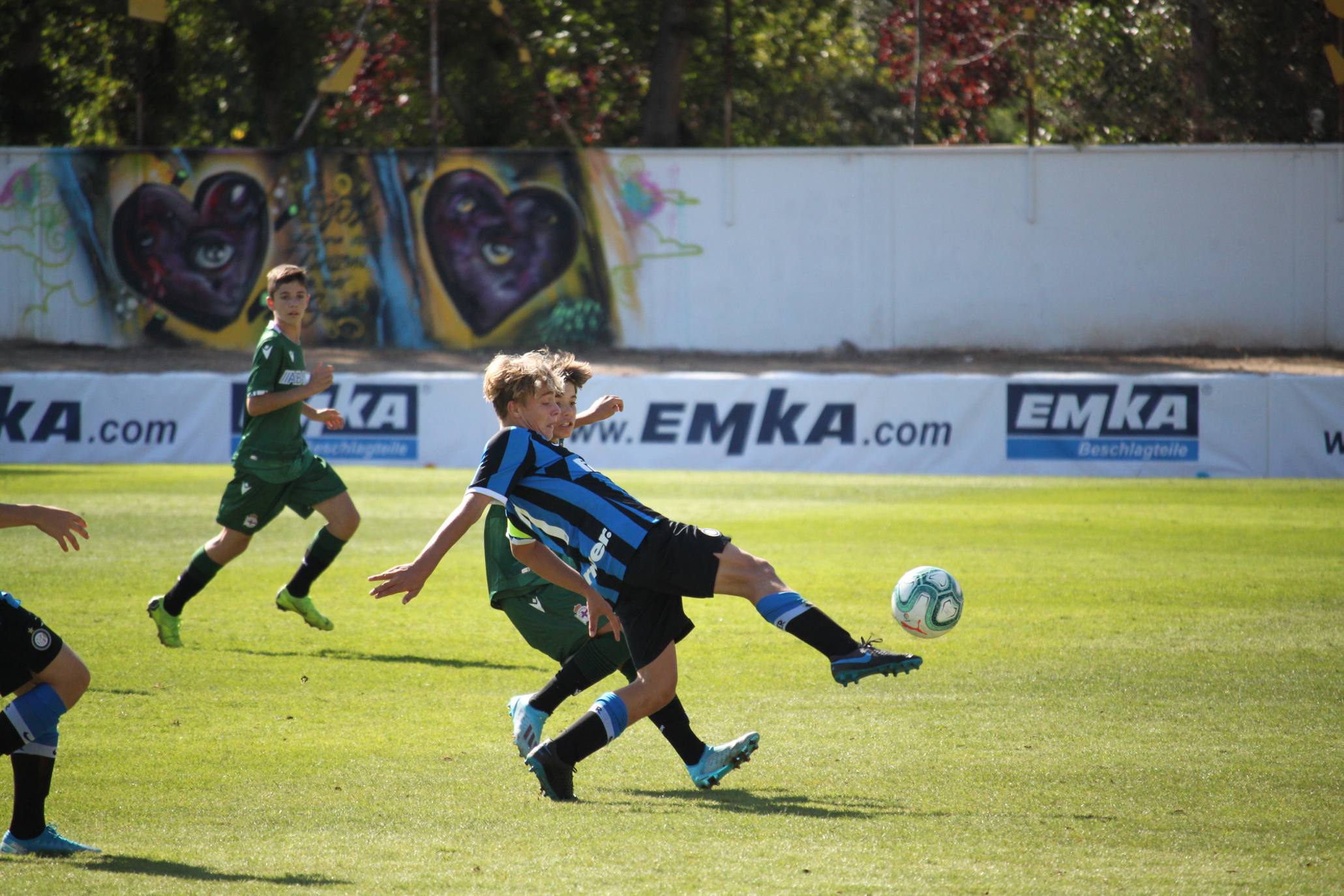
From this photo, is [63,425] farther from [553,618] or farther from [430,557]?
[430,557]

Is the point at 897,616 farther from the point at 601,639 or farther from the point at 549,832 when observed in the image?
the point at 549,832

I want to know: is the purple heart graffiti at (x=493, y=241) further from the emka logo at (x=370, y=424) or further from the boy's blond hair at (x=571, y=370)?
the boy's blond hair at (x=571, y=370)

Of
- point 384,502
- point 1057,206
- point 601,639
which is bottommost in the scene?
point 384,502

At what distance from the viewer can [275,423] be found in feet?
27.3

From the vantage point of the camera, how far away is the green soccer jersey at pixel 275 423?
819 centimetres

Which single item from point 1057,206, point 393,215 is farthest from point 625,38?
point 1057,206

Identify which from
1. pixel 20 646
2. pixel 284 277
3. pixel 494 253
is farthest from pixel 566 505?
pixel 494 253

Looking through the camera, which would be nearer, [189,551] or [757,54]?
[189,551]

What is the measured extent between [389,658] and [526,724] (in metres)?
2.59

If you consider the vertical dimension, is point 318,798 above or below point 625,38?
below

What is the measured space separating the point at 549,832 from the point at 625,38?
2776 centimetres

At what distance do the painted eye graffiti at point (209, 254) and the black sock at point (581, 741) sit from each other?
24121 millimetres

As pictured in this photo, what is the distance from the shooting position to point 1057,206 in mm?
25734

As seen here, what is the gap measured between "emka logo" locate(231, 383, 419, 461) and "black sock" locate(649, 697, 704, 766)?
13.9 m
